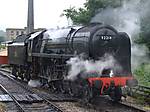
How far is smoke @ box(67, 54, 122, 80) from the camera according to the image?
11.3 m

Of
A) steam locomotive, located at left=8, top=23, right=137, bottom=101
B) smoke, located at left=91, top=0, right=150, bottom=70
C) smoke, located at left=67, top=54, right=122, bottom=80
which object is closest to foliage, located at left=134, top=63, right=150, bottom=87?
smoke, located at left=91, top=0, right=150, bottom=70

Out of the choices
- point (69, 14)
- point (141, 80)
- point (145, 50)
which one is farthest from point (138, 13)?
point (69, 14)

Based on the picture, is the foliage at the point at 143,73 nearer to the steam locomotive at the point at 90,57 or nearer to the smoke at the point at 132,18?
the smoke at the point at 132,18

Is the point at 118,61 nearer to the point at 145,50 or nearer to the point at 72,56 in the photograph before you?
the point at 72,56

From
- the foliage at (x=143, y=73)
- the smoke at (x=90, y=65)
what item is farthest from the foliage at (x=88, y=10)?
the smoke at (x=90, y=65)

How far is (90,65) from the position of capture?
11.4 m

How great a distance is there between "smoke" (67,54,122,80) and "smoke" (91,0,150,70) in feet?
5.84

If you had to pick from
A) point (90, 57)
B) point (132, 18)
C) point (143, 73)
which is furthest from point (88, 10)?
point (90, 57)

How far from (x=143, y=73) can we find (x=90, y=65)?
5.53m

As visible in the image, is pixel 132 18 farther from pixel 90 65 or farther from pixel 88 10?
pixel 88 10

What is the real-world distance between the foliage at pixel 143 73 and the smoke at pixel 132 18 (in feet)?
2.67

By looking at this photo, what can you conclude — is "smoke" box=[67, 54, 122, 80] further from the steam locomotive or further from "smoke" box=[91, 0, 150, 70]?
"smoke" box=[91, 0, 150, 70]

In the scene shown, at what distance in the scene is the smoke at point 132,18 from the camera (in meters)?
13.4

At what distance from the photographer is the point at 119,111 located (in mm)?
10406
